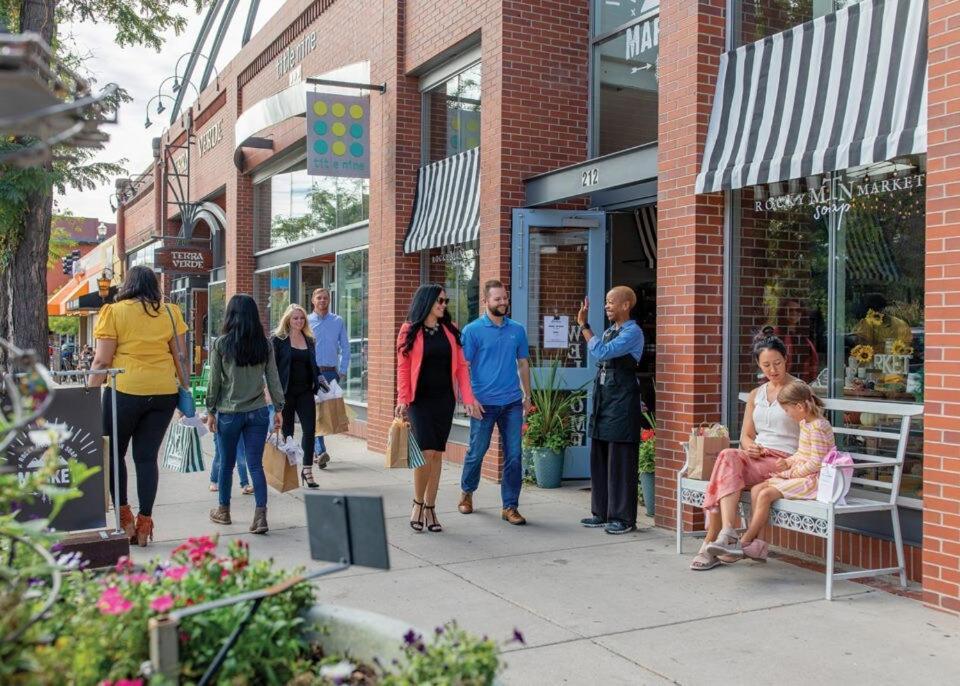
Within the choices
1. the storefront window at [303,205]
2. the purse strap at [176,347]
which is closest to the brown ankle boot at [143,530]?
the purse strap at [176,347]

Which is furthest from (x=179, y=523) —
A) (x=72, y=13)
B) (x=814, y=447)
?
(x=72, y=13)

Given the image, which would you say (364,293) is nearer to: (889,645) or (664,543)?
(664,543)

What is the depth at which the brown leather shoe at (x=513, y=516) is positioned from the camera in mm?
7320

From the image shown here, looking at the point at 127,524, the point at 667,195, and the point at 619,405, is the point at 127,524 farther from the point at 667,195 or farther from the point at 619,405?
the point at 667,195

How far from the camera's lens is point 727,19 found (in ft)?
22.5

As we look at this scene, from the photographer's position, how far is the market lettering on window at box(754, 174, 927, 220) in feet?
18.8

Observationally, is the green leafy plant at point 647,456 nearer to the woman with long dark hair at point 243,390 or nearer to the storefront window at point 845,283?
the storefront window at point 845,283

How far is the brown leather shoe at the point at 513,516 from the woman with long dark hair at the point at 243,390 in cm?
186

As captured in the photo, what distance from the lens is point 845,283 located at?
20.3ft

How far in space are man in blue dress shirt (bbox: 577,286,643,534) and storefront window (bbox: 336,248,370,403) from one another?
21.3ft

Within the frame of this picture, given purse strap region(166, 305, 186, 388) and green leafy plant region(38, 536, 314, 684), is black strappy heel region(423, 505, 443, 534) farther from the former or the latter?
green leafy plant region(38, 536, 314, 684)

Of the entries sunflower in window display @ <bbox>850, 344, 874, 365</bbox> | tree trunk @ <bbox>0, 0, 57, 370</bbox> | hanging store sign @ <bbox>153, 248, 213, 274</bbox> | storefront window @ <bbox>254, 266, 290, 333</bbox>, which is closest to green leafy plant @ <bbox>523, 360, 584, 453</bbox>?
sunflower in window display @ <bbox>850, 344, 874, 365</bbox>

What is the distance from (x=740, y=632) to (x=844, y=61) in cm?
364

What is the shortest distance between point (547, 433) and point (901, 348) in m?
3.84
